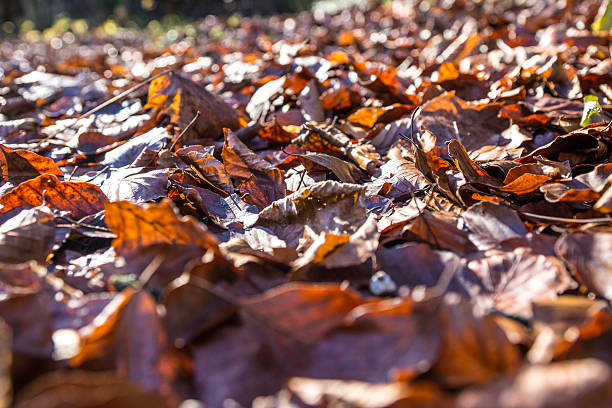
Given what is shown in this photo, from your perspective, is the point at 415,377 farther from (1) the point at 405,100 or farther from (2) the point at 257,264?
(1) the point at 405,100

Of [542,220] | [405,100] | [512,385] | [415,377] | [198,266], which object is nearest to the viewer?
[512,385]

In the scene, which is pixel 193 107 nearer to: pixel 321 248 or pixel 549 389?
pixel 321 248

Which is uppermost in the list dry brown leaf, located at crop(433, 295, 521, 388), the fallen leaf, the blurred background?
the fallen leaf

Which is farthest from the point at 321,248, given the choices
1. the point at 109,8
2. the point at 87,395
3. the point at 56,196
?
the point at 109,8

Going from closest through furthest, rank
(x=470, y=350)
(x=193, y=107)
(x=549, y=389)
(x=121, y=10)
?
(x=549, y=389) < (x=470, y=350) < (x=193, y=107) < (x=121, y=10)

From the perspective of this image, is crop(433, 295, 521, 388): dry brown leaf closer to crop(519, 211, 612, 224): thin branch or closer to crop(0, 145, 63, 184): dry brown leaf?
crop(519, 211, 612, 224): thin branch

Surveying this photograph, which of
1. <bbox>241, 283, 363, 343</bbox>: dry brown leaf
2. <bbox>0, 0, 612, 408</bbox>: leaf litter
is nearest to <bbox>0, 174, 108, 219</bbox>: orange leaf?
<bbox>0, 0, 612, 408</bbox>: leaf litter

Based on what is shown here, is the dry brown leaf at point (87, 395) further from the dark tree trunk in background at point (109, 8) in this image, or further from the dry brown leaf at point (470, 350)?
the dark tree trunk in background at point (109, 8)

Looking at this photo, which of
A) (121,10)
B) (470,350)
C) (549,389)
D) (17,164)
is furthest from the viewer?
(121,10)

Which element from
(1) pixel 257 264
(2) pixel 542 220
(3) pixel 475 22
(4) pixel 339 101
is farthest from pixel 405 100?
(3) pixel 475 22
